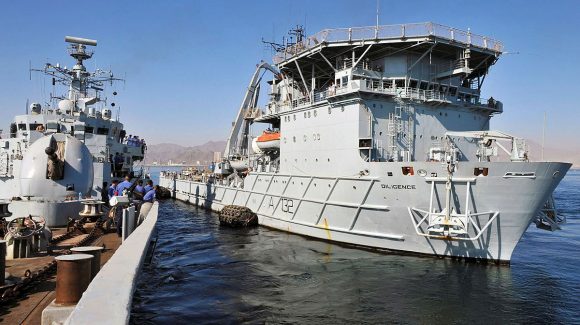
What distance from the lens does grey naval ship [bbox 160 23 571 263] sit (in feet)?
45.1

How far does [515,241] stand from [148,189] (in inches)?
546

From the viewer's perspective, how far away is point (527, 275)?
13.4 m

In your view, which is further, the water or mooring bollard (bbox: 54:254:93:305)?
the water

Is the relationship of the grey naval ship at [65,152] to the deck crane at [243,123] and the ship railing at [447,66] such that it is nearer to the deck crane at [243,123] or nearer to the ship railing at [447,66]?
the deck crane at [243,123]

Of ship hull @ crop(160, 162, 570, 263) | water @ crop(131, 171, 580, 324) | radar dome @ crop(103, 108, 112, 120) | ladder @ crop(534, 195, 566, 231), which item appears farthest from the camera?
radar dome @ crop(103, 108, 112, 120)

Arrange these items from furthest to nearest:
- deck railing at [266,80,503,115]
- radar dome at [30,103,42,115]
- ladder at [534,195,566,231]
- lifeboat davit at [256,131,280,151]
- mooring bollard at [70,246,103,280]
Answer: lifeboat davit at [256,131,280,151], radar dome at [30,103,42,115], deck railing at [266,80,503,115], ladder at [534,195,566,231], mooring bollard at [70,246,103,280]

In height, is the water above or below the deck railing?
below

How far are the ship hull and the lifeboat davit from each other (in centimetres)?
511

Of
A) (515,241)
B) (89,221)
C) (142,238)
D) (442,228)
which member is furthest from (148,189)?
(515,241)

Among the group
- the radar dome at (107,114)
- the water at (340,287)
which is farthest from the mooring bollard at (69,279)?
the radar dome at (107,114)

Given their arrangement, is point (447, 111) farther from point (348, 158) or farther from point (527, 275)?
point (527, 275)

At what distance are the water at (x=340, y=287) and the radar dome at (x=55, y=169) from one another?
12.4ft

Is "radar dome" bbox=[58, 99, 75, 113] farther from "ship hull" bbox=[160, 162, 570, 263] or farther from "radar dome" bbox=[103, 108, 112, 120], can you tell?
"ship hull" bbox=[160, 162, 570, 263]

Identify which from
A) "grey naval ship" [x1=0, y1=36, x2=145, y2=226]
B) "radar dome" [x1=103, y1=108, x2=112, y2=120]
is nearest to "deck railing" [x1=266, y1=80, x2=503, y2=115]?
"grey naval ship" [x1=0, y1=36, x2=145, y2=226]
